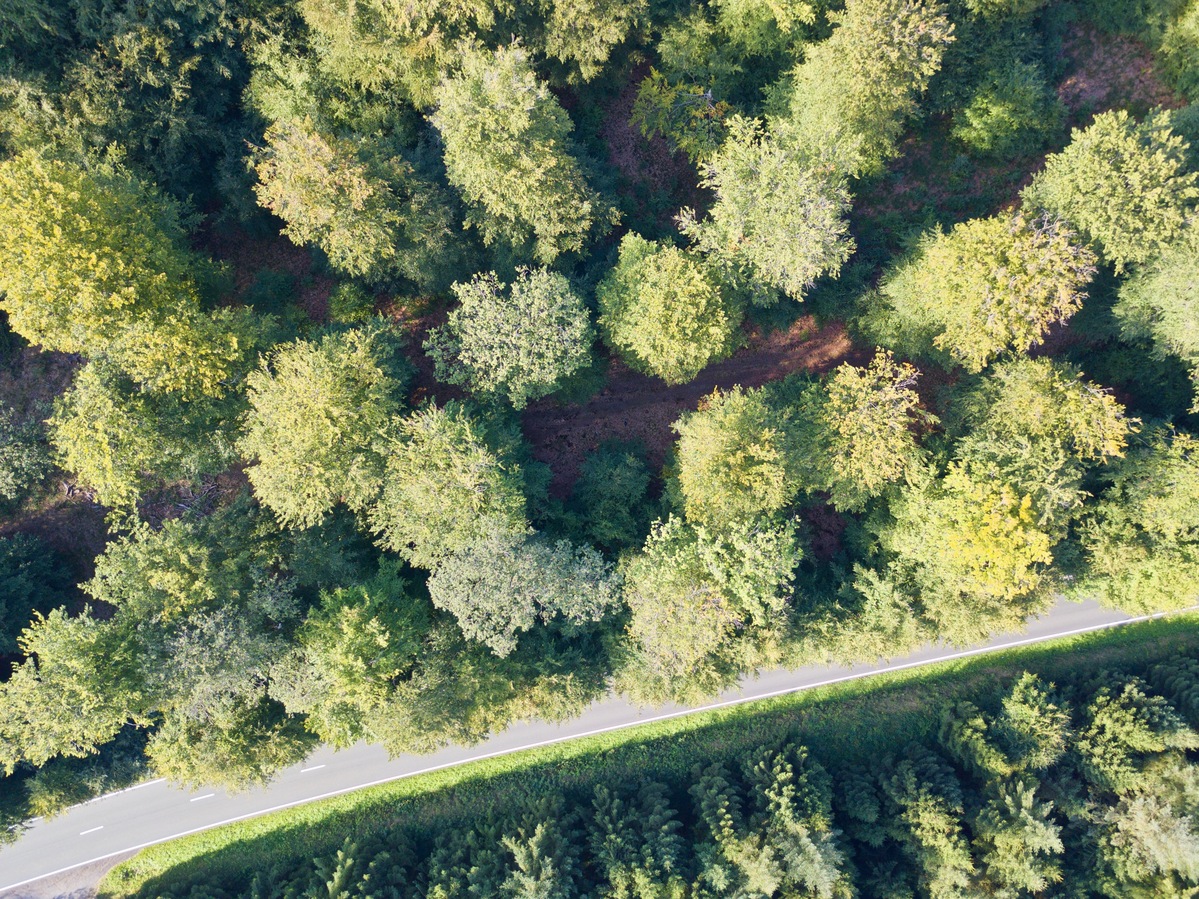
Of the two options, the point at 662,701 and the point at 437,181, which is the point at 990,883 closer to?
the point at 662,701

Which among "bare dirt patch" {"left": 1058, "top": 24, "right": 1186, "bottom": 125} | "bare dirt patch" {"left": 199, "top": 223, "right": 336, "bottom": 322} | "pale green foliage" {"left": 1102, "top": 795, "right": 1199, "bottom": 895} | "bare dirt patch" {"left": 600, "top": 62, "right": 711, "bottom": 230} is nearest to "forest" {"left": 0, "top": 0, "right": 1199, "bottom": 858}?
"bare dirt patch" {"left": 1058, "top": 24, "right": 1186, "bottom": 125}

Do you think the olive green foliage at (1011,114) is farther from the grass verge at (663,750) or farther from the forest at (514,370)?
the grass verge at (663,750)

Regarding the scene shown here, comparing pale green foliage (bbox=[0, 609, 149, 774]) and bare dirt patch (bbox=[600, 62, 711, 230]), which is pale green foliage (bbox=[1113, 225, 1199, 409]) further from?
pale green foliage (bbox=[0, 609, 149, 774])

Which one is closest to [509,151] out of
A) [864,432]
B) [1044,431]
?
[864,432]

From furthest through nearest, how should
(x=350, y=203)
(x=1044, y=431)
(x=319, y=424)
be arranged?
1. (x=1044, y=431)
2. (x=350, y=203)
3. (x=319, y=424)

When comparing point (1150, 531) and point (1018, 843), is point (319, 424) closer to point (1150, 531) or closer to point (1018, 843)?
point (1018, 843)

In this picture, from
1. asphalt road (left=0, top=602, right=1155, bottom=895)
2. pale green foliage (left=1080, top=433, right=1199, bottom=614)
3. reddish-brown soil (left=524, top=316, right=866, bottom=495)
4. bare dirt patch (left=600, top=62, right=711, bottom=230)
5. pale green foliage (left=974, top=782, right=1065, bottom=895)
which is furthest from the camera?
reddish-brown soil (left=524, top=316, right=866, bottom=495)

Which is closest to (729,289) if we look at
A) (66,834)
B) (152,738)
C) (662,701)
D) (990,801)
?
(662,701)

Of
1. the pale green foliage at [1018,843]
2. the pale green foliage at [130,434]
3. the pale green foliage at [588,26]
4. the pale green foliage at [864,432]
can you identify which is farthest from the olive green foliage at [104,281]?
the pale green foliage at [1018,843]
